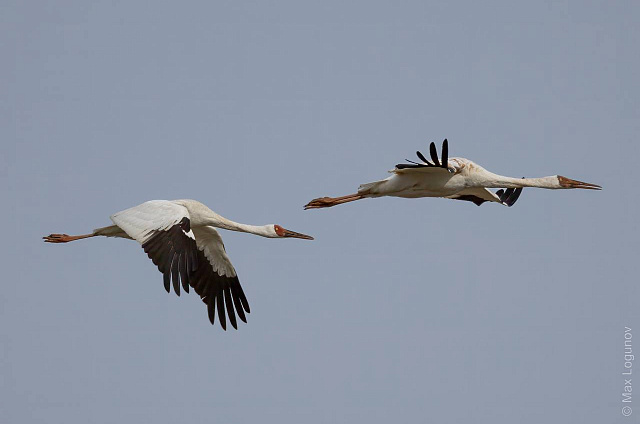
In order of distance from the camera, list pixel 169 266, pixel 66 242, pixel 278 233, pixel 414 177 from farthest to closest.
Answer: pixel 66 242 < pixel 278 233 < pixel 414 177 < pixel 169 266

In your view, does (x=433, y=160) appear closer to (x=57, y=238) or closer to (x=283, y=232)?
(x=283, y=232)

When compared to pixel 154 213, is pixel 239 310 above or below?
below

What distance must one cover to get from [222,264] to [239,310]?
2.38 ft

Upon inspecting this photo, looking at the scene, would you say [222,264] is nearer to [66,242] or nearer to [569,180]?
[66,242]

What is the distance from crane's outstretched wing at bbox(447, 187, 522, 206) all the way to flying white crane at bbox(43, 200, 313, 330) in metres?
2.50

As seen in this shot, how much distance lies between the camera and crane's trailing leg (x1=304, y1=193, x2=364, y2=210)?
18984mm

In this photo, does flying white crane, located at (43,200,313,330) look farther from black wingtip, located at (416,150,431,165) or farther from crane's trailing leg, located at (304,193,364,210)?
black wingtip, located at (416,150,431,165)

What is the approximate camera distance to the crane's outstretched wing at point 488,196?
19734 millimetres

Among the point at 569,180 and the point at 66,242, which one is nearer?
the point at 569,180

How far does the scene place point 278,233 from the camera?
1931 centimetres

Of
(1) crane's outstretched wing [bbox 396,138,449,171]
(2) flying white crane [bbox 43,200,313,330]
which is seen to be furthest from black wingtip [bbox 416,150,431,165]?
(2) flying white crane [bbox 43,200,313,330]

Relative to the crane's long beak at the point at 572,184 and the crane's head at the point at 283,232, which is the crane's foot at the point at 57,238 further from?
the crane's long beak at the point at 572,184

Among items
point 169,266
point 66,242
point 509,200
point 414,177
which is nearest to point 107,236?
Result: point 66,242

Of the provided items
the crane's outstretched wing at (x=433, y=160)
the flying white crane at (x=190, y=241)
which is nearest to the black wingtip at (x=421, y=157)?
the crane's outstretched wing at (x=433, y=160)
